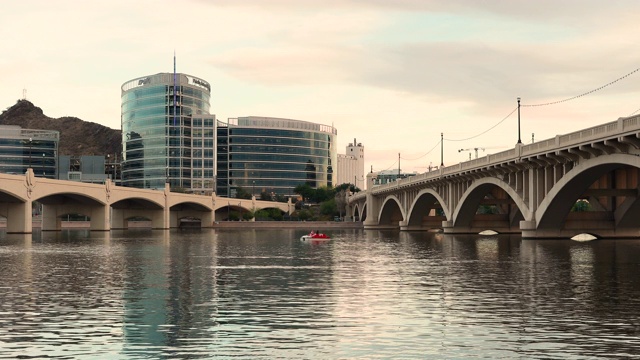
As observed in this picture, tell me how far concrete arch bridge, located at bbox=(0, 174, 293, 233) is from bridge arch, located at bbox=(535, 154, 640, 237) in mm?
71159

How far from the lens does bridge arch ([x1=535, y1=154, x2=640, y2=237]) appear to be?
64.6 meters

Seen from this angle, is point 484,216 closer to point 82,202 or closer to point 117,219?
point 82,202

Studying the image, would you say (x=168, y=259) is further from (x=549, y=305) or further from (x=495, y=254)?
(x=549, y=305)

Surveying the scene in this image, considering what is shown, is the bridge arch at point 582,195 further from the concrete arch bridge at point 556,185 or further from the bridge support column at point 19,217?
the bridge support column at point 19,217

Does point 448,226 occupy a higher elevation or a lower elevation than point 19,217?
lower

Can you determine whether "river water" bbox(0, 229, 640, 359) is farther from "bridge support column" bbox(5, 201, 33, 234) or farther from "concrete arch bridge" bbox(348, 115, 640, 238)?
"bridge support column" bbox(5, 201, 33, 234)

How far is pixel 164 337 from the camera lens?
71.6ft

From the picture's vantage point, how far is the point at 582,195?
78938mm

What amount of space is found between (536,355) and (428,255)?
1775 inches

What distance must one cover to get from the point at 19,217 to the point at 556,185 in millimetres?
80887

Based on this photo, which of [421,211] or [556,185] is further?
[421,211]

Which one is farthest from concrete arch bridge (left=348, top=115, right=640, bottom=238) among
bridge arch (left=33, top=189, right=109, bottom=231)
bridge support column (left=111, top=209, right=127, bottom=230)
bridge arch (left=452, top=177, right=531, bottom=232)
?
bridge support column (left=111, top=209, right=127, bottom=230)

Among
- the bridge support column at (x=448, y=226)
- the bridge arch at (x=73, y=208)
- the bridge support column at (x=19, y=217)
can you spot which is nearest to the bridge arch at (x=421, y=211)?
the bridge support column at (x=448, y=226)


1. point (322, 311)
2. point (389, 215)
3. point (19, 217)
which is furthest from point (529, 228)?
point (389, 215)
